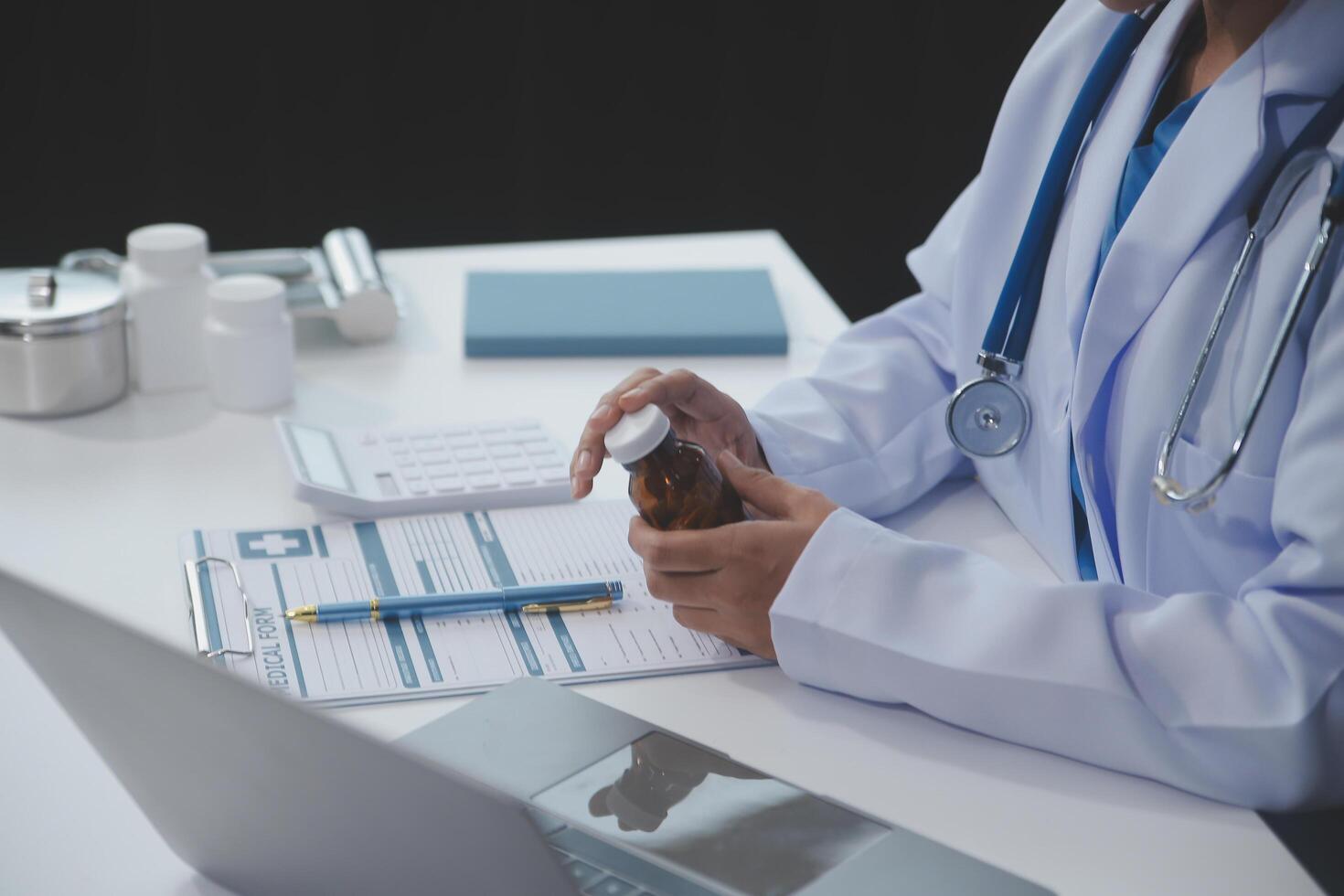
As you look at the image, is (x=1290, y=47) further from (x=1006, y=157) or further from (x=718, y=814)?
(x=718, y=814)

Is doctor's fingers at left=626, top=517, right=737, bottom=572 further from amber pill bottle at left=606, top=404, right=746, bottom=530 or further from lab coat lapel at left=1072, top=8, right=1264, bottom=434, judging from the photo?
lab coat lapel at left=1072, top=8, right=1264, bottom=434

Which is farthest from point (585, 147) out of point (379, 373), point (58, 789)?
point (58, 789)

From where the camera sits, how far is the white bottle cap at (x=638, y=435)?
900 millimetres

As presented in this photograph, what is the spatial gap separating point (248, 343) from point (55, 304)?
0.63ft

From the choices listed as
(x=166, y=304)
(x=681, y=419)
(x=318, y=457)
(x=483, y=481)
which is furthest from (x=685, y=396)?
(x=166, y=304)

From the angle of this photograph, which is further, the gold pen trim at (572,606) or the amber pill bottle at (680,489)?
the gold pen trim at (572,606)

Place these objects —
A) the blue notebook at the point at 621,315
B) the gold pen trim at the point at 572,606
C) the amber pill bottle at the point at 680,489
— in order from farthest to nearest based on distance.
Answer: the blue notebook at the point at 621,315 < the gold pen trim at the point at 572,606 < the amber pill bottle at the point at 680,489

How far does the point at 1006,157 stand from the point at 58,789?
965mm

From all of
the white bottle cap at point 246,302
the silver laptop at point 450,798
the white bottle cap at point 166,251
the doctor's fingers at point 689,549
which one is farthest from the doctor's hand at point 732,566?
the white bottle cap at point 166,251

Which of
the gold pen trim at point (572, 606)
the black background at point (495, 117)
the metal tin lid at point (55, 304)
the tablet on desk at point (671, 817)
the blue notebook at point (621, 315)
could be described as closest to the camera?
the tablet on desk at point (671, 817)

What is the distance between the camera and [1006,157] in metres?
1.29

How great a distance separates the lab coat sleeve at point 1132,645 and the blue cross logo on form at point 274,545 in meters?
0.44

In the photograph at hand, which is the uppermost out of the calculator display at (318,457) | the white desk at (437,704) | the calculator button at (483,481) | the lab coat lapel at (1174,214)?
the lab coat lapel at (1174,214)

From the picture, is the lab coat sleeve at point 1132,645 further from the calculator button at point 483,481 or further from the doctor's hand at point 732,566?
the calculator button at point 483,481
